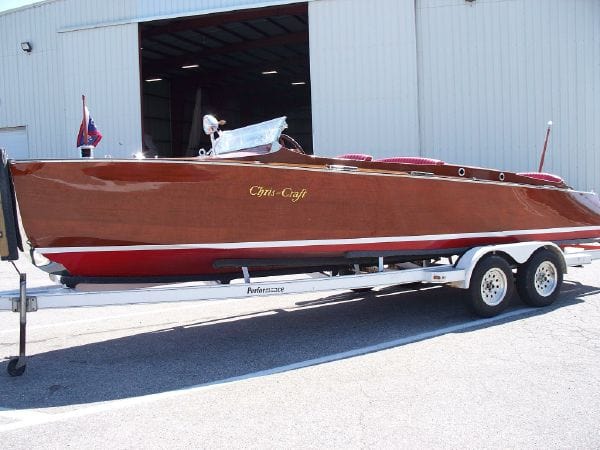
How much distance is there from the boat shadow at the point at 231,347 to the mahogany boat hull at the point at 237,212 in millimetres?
699

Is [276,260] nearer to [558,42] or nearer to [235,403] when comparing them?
[235,403]

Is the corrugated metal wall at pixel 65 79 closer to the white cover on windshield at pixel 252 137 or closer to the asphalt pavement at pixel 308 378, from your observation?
the asphalt pavement at pixel 308 378

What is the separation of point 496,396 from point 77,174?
3464 millimetres

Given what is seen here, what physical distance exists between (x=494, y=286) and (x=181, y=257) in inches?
129

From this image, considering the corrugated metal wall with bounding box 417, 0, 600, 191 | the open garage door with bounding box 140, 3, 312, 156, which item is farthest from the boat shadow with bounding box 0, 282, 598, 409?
the open garage door with bounding box 140, 3, 312, 156

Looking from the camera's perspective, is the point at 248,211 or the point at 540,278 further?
the point at 540,278

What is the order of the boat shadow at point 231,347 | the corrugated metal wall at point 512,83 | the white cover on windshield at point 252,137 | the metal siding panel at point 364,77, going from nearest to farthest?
the boat shadow at point 231,347 < the white cover on windshield at point 252,137 < the corrugated metal wall at point 512,83 < the metal siding panel at point 364,77

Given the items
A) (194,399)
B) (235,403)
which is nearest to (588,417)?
(235,403)

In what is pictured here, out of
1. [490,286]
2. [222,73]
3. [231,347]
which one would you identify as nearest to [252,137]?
[231,347]

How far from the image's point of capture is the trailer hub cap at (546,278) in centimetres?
667

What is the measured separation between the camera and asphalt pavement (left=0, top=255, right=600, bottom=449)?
341 centimetres

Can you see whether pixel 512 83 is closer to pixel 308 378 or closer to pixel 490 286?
pixel 490 286

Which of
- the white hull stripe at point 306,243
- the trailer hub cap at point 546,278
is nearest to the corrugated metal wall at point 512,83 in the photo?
the white hull stripe at point 306,243

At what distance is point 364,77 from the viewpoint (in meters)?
13.6
